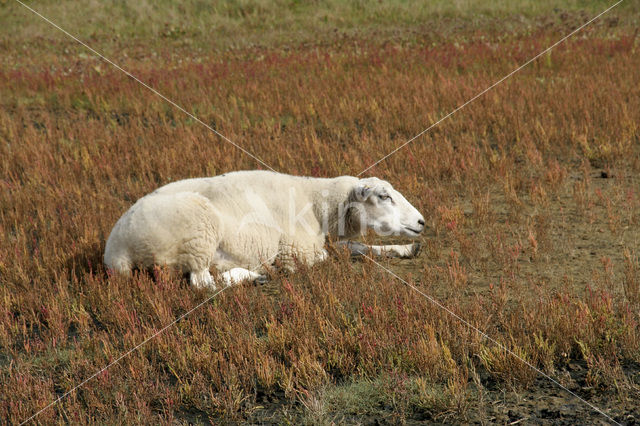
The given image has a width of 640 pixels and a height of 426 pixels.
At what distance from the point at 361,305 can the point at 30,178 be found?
224 inches

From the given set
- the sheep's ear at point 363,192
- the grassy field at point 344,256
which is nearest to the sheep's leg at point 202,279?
the grassy field at point 344,256

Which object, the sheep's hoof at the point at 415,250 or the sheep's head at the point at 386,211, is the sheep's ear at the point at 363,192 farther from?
the sheep's hoof at the point at 415,250

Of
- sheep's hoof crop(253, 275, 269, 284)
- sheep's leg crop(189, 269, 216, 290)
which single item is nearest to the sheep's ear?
sheep's hoof crop(253, 275, 269, 284)

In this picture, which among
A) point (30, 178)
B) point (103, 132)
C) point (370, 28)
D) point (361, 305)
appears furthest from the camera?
point (370, 28)

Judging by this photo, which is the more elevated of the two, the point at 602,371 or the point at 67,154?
the point at 67,154

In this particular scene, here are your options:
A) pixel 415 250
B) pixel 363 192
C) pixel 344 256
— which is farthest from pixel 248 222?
pixel 415 250

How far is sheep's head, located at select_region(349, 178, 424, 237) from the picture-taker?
5895 millimetres

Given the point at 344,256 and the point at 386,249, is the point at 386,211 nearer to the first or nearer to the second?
the point at 386,249

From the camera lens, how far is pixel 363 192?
5.93 metres

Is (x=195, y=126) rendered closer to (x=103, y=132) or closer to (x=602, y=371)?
(x=103, y=132)

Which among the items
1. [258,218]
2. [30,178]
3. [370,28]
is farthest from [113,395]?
[370,28]

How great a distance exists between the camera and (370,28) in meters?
22.4

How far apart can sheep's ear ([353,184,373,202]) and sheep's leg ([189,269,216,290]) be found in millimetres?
1617

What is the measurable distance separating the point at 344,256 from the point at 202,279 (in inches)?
52.2
